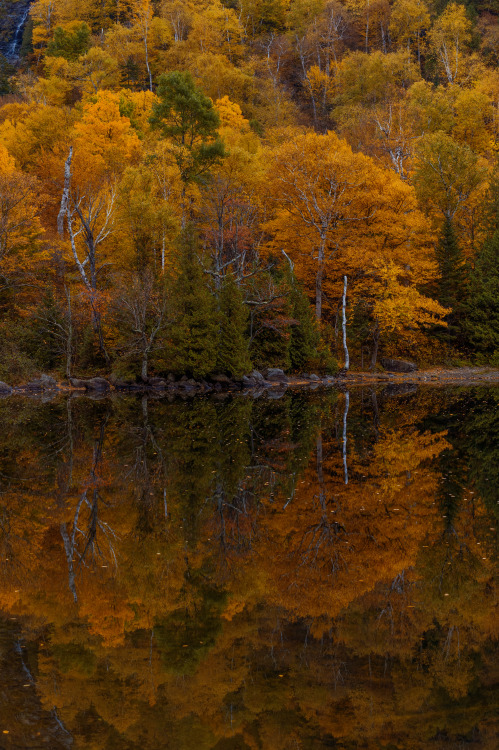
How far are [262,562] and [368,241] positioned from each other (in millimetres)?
32544

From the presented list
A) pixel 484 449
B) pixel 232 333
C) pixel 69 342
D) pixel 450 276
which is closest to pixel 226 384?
pixel 232 333

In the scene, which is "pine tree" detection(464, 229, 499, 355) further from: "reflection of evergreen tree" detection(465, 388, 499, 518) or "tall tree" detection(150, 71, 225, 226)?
"tall tree" detection(150, 71, 225, 226)

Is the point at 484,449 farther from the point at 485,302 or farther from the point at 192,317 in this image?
the point at 485,302

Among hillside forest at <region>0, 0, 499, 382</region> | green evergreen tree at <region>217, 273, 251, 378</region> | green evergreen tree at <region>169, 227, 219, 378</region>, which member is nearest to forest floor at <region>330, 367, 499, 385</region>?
hillside forest at <region>0, 0, 499, 382</region>

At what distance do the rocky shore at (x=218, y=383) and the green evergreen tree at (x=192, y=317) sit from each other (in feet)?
3.30

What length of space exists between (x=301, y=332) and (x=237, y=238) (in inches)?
233

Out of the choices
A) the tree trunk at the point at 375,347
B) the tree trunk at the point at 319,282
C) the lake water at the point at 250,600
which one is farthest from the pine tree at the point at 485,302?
the lake water at the point at 250,600

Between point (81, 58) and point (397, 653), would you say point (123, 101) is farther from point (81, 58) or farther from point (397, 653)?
point (397, 653)

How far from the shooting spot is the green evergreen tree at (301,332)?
35.6m

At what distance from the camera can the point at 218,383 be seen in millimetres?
32562

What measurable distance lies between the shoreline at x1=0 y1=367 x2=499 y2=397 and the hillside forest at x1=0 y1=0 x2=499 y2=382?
0.71 meters

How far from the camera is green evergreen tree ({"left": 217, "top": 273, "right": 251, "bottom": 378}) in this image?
32094 millimetres

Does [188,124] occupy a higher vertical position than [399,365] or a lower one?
higher

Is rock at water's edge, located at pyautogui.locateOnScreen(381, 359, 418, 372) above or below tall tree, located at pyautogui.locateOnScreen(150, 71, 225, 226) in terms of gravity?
below
